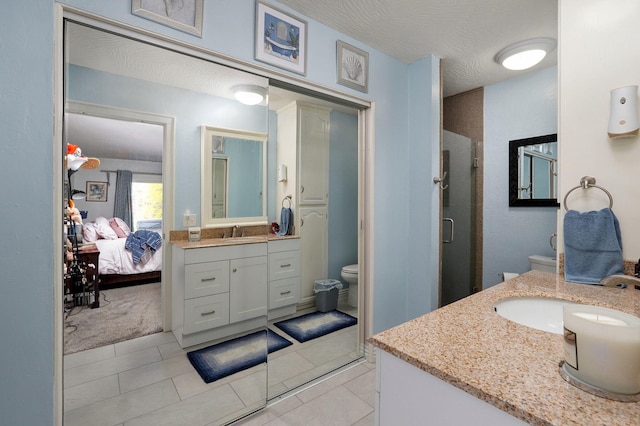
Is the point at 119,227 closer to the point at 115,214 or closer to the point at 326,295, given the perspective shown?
the point at 115,214

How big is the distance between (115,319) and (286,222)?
2018 millimetres

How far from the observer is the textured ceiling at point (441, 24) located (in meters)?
1.83

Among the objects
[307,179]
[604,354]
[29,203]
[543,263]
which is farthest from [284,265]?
[604,354]

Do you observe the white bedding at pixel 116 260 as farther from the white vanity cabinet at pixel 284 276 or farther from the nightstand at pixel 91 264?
the white vanity cabinet at pixel 284 276

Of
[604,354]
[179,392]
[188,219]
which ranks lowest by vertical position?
[179,392]

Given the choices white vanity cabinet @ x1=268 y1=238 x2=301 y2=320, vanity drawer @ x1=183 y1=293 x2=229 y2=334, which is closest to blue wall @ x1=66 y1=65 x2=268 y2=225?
vanity drawer @ x1=183 y1=293 x2=229 y2=334

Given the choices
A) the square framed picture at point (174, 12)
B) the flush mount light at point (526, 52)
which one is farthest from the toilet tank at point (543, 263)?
the square framed picture at point (174, 12)

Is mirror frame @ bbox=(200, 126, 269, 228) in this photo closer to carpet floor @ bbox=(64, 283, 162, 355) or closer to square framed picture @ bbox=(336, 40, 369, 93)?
carpet floor @ bbox=(64, 283, 162, 355)

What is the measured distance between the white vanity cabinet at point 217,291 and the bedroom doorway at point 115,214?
10 centimetres

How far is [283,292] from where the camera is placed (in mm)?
3148

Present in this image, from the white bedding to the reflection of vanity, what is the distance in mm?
186

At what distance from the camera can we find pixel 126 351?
1483 millimetres

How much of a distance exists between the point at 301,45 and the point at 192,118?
85cm

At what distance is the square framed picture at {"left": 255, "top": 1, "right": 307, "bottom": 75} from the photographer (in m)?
1.71
